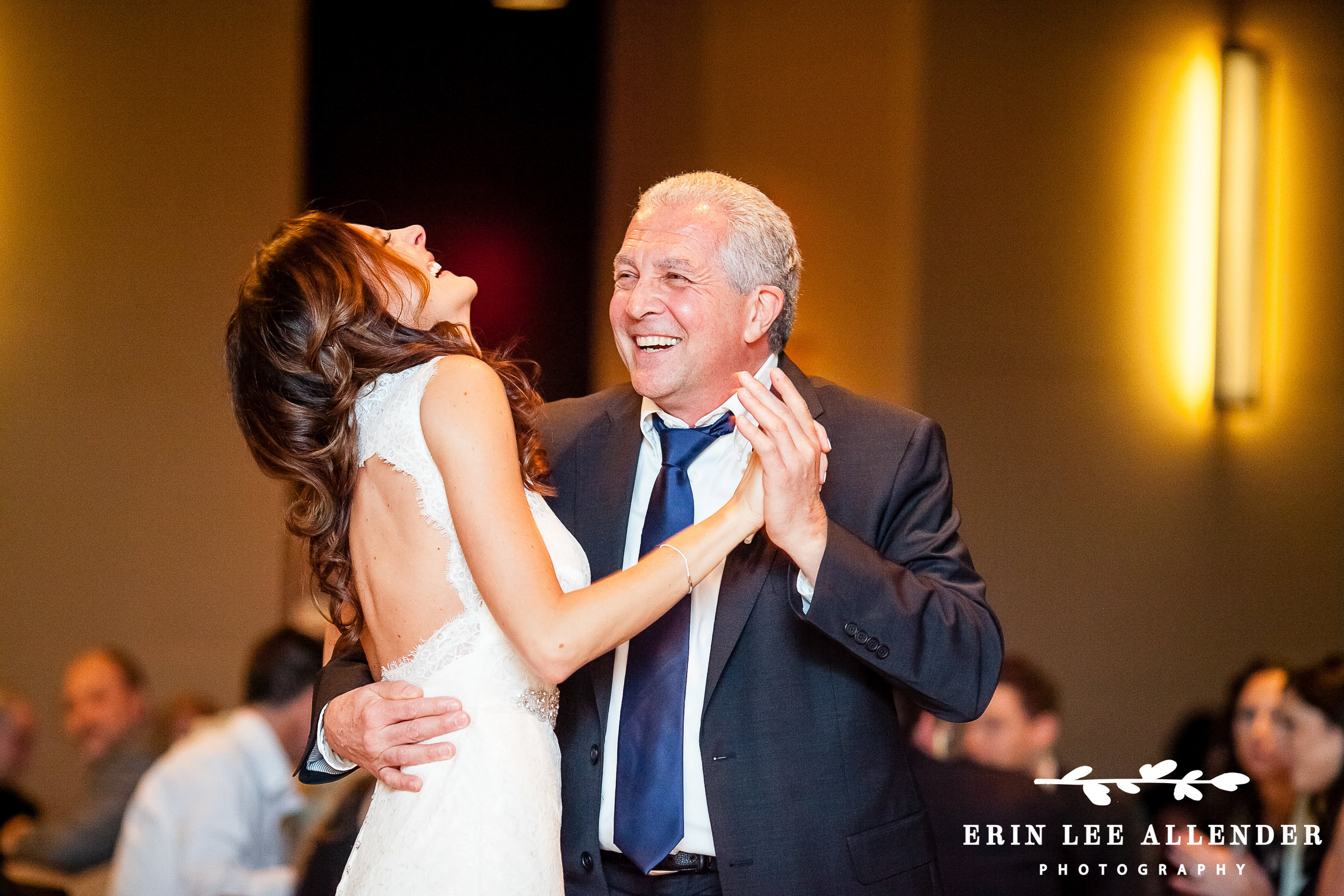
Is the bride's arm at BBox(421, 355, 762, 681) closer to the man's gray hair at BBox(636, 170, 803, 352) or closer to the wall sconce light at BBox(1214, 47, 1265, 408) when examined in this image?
the man's gray hair at BBox(636, 170, 803, 352)

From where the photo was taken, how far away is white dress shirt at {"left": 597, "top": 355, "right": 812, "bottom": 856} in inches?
85.8

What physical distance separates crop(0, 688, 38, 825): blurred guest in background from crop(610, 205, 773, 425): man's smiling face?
300cm

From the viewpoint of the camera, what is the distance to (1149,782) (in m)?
4.46

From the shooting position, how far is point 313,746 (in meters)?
2.28

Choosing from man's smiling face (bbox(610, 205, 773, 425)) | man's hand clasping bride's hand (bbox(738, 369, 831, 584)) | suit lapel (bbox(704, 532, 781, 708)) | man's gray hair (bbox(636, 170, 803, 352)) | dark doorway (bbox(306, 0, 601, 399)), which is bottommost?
suit lapel (bbox(704, 532, 781, 708))

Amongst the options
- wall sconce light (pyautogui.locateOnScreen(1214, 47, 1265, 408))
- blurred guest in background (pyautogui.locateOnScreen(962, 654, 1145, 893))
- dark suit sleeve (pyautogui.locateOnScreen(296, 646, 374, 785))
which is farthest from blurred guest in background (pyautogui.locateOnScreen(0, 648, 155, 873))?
wall sconce light (pyautogui.locateOnScreen(1214, 47, 1265, 408))

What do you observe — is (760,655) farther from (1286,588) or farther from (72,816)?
(1286,588)

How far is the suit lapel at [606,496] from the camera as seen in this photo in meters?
2.27

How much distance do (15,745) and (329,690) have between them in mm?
2637

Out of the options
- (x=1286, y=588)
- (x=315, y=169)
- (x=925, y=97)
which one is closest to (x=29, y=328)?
(x=315, y=169)

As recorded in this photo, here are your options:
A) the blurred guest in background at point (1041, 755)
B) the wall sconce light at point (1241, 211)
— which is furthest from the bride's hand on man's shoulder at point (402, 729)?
the wall sconce light at point (1241, 211)

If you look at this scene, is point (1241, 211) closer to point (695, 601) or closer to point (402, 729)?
point (695, 601)

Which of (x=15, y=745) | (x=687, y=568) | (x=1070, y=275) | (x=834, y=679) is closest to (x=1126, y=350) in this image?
(x=1070, y=275)

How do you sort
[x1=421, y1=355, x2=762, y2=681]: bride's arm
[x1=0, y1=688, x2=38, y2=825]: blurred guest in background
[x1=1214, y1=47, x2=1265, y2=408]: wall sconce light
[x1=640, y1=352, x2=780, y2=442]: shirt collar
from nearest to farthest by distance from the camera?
[x1=421, y1=355, x2=762, y2=681]: bride's arm < [x1=640, y1=352, x2=780, y2=442]: shirt collar < [x1=0, y1=688, x2=38, y2=825]: blurred guest in background < [x1=1214, y1=47, x2=1265, y2=408]: wall sconce light
